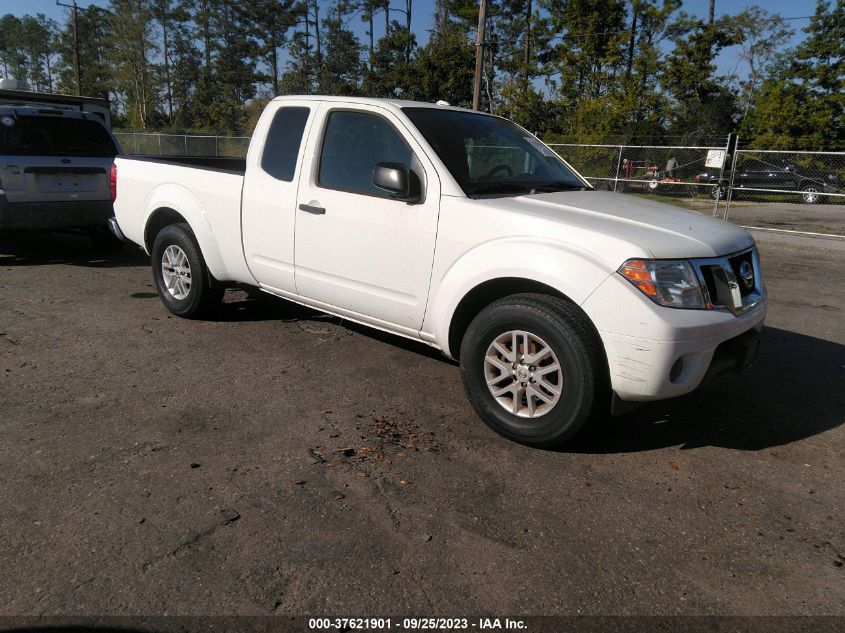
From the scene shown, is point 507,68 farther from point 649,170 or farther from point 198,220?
point 198,220

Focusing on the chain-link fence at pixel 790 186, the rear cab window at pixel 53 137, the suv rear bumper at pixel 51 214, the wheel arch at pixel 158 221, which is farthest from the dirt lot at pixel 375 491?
the chain-link fence at pixel 790 186

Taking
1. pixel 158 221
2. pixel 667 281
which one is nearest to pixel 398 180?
pixel 667 281

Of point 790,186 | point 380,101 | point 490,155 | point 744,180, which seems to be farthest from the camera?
point 744,180

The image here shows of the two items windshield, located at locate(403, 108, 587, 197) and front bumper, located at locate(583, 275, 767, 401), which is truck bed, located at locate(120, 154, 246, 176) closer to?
windshield, located at locate(403, 108, 587, 197)

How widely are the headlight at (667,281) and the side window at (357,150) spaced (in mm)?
1591

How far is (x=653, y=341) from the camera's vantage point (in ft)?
10.0

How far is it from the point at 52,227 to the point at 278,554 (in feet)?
21.4

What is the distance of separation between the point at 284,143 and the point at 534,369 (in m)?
2.56

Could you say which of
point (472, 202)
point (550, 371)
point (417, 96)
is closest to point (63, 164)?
point (472, 202)

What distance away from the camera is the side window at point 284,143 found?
4.62m

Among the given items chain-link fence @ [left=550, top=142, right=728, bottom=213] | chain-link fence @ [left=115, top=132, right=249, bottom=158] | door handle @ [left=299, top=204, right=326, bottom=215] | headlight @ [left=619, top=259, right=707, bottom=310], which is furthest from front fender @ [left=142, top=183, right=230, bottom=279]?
chain-link fence @ [left=115, top=132, right=249, bottom=158]

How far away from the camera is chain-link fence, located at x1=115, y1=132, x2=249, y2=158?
2550 centimetres

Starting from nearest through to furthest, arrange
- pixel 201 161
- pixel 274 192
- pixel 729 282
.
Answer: pixel 729 282 < pixel 274 192 < pixel 201 161

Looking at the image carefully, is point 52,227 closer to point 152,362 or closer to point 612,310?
point 152,362
